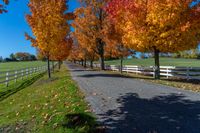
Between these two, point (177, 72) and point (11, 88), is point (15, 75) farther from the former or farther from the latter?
point (177, 72)

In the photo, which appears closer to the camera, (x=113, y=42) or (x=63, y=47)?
(x=63, y=47)

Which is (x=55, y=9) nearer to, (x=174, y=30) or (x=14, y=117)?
(x=174, y=30)

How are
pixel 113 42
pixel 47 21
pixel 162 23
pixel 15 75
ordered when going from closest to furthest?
pixel 162 23
pixel 47 21
pixel 15 75
pixel 113 42

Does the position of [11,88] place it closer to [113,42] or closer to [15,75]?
[15,75]

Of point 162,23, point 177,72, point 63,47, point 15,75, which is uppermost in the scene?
point 162,23

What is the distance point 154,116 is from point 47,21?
18.1 m

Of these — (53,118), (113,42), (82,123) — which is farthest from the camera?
(113,42)

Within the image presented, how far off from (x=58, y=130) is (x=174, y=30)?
1430 centimetres

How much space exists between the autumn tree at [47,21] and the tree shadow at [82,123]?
16887 millimetres

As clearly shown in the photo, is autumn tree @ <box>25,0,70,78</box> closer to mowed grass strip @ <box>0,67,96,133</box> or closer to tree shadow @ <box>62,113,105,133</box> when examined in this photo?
mowed grass strip @ <box>0,67,96,133</box>

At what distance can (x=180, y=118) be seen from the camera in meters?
8.39

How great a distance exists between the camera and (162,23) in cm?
1975

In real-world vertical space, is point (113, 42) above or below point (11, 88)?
above

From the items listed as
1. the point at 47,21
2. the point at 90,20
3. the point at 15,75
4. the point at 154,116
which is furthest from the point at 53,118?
the point at 90,20
